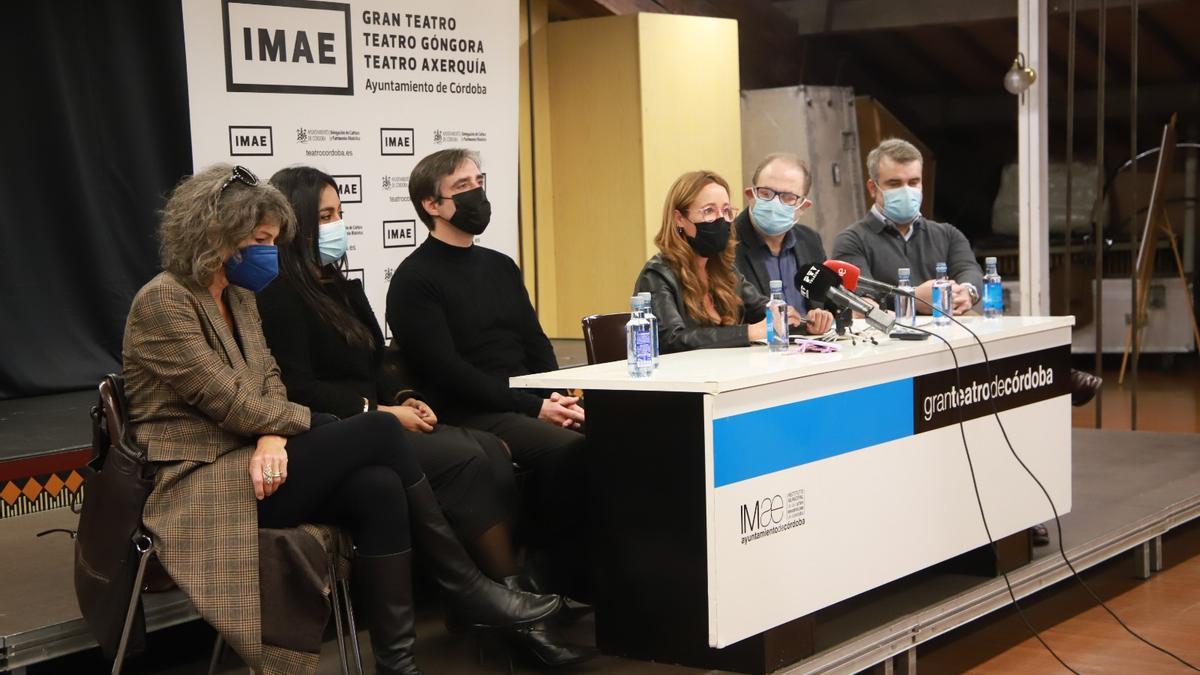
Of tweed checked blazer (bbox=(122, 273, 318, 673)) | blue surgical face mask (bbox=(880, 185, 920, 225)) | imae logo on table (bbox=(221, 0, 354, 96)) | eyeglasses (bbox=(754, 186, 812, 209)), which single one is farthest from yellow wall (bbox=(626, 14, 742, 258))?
tweed checked blazer (bbox=(122, 273, 318, 673))

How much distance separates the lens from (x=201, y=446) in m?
2.63

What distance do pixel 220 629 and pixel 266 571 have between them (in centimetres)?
15

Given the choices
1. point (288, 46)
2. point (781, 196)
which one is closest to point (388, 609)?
point (781, 196)

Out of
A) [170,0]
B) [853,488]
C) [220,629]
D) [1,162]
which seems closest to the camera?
[220,629]

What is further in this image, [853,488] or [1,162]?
[1,162]

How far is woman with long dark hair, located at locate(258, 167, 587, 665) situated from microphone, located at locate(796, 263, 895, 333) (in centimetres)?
84

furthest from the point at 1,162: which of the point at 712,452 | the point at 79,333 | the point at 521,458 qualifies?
the point at 712,452

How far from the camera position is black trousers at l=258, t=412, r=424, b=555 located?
2.68 metres

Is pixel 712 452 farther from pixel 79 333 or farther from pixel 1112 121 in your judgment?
pixel 1112 121

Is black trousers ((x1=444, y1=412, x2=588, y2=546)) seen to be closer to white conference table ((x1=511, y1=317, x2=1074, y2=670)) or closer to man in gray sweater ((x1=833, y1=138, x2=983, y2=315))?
white conference table ((x1=511, y1=317, x2=1074, y2=670))

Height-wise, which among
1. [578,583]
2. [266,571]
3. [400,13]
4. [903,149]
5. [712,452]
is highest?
[400,13]

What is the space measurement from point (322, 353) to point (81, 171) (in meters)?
2.32

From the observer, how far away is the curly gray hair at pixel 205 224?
8.77ft

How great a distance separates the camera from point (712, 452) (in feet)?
8.74
